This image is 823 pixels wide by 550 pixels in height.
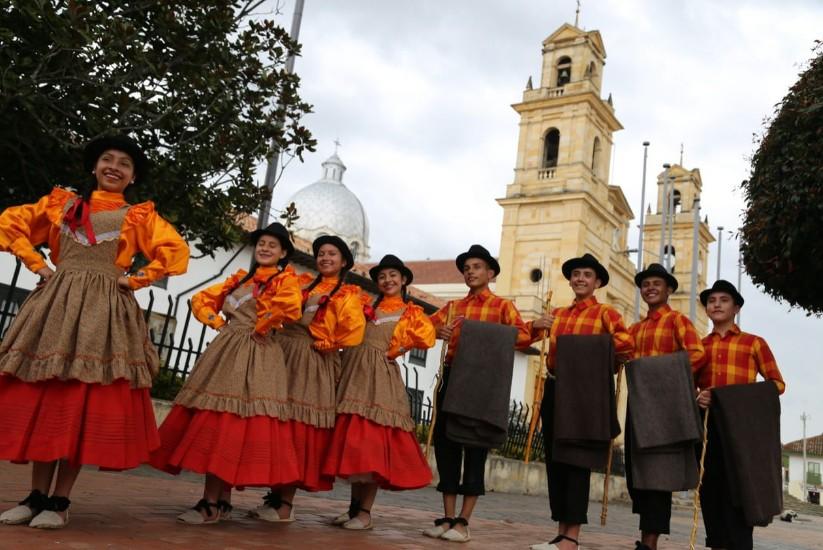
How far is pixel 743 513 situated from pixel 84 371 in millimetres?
4381

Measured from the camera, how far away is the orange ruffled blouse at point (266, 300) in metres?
5.20

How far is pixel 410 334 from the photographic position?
6.03 metres

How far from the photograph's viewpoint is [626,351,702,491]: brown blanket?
522 centimetres

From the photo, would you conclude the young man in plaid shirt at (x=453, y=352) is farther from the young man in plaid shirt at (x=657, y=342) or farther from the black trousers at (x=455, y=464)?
the young man in plaid shirt at (x=657, y=342)

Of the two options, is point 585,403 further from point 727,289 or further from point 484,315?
point 727,289

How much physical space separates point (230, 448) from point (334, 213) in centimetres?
7328

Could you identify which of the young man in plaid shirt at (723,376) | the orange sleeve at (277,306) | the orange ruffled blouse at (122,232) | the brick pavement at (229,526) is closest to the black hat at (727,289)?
the young man in plaid shirt at (723,376)

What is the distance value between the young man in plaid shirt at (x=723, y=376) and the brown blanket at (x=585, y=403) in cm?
76

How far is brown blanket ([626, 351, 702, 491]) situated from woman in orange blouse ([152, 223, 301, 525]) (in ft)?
7.75

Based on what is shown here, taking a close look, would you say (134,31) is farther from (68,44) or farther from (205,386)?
(205,386)

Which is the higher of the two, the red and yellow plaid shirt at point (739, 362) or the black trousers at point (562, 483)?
the red and yellow plaid shirt at point (739, 362)

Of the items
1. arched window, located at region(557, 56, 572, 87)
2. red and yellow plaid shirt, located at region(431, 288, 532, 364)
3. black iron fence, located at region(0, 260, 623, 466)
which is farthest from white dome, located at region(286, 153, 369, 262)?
red and yellow plaid shirt, located at region(431, 288, 532, 364)

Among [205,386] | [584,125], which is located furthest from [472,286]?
[584,125]

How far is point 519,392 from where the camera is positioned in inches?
1316
